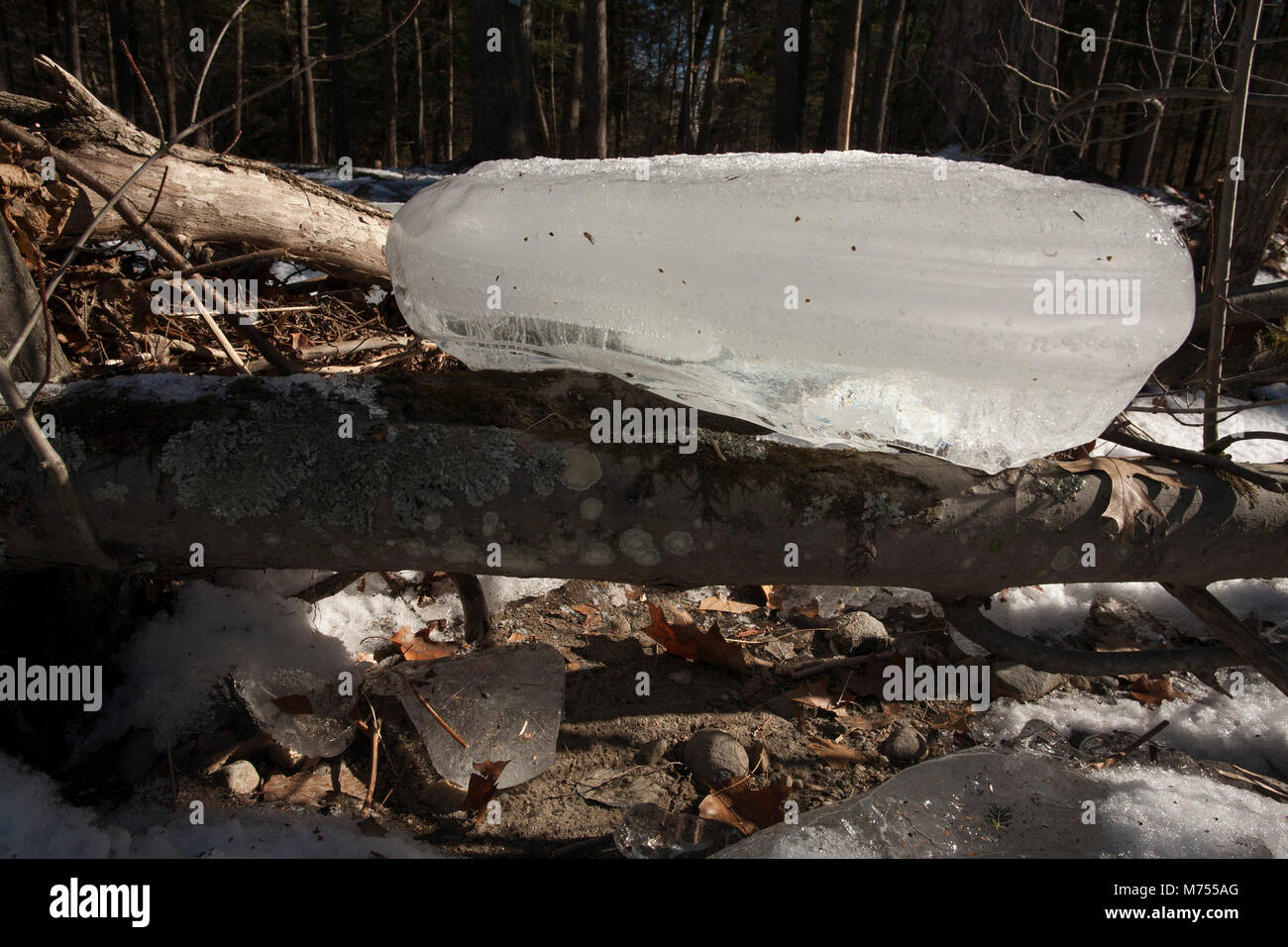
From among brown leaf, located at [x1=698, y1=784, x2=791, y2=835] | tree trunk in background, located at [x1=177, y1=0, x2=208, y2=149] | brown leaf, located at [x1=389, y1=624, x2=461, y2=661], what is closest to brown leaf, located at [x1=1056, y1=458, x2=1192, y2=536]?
Answer: brown leaf, located at [x1=698, y1=784, x2=791, y2=835]

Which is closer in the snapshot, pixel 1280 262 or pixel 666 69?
pixel 1280 262

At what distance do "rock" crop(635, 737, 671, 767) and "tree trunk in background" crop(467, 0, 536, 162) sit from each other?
7696 millimetres

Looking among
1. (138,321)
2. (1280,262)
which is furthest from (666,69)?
(138,321)

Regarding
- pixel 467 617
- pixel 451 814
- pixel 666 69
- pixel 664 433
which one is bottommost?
pixel 451 814

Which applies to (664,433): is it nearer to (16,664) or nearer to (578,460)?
(578,460)

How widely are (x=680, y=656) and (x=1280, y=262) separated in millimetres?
5982

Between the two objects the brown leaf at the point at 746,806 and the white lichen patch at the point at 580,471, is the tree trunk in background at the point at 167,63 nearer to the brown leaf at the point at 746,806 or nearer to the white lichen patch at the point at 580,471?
the white lichen patch at the point at 580,471

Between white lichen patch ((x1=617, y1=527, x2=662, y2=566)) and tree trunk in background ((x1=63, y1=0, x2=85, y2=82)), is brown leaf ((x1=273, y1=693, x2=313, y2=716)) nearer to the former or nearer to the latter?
white lichen patch ((x1=617, y1=527, x2=662, y2=566))

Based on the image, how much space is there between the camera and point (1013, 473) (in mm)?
1761

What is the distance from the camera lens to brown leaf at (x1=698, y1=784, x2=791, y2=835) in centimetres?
183

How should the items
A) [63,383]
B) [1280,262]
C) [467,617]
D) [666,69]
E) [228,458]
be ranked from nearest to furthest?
[228,458] < [63,383] < [467,617] < [1280,262] < [666,69]

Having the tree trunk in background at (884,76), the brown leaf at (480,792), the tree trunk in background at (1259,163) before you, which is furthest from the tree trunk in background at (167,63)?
the brown leaf at (480,792)

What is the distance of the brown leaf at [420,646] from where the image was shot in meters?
2.36

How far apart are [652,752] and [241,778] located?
1032 mm
